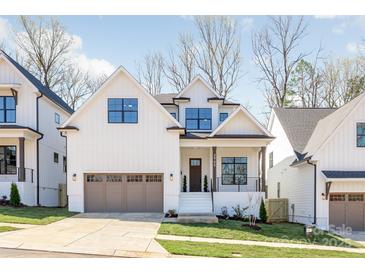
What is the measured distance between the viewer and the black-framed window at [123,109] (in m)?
20.3

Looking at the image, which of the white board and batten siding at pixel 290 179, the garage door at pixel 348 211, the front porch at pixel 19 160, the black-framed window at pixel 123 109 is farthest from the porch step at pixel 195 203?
the front porch at pixel 19 160

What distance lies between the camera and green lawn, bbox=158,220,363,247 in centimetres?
1426

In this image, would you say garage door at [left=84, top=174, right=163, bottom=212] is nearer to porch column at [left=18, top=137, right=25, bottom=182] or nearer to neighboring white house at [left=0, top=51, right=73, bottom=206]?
porch column at [left=18, top=137, right=25, bottom=182]

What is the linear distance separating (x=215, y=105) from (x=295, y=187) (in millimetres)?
6511

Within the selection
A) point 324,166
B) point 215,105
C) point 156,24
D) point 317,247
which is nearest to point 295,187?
point 324,166

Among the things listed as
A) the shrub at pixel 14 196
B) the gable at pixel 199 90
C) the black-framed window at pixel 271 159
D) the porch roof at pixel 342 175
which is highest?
the gable at pixel 199 90

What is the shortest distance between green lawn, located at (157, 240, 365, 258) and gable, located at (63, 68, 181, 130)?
9017 mm

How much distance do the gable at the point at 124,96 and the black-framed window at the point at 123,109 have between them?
16 centimetres

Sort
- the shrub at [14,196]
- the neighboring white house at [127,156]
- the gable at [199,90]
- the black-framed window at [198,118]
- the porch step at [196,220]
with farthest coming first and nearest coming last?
1. the gable at [199,90]
2. the black-framed window at [198,118]
3. the neighboring white house at [127,156]
4. the shrub at [14,196]
5. the porch step at [196,220]

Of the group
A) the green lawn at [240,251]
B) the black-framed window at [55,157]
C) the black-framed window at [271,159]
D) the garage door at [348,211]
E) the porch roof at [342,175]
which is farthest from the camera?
the black-framed window at [271,159]

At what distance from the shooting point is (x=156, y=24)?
43.9 feet

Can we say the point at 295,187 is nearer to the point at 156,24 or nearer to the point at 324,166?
the point at 324,166

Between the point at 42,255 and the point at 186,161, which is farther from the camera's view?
the point at 186,161

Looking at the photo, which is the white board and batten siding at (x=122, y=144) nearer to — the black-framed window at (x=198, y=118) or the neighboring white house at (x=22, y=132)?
the neighboring white house at (x=22, y=132)
